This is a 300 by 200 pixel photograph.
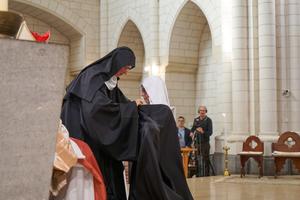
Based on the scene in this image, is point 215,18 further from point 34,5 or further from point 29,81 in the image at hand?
point 29,81

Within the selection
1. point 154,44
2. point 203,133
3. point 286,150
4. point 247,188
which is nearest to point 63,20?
point 154,44

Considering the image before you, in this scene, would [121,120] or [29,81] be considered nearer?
[29,81]

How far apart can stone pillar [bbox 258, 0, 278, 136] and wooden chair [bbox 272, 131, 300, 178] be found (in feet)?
2.32

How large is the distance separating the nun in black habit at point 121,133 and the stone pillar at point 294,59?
709 centimetres

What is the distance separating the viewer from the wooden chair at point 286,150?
32.0ft

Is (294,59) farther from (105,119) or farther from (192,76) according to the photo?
(105,119)

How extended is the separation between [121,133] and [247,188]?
183 inches

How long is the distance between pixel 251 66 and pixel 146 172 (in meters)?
7.74

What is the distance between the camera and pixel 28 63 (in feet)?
4.55

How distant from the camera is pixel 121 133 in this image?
3992 millimetres

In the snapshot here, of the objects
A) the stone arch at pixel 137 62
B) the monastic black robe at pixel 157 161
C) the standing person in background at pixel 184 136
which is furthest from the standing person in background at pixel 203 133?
the monastic black robe at pixel 157 161

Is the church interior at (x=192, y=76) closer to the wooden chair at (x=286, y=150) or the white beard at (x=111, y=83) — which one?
the wooden chair at (x=286, y=150)

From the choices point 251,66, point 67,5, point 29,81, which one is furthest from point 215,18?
point 29,81

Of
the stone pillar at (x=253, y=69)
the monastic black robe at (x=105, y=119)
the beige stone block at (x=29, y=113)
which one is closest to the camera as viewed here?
the beige stone block at (x=29, y=113)
